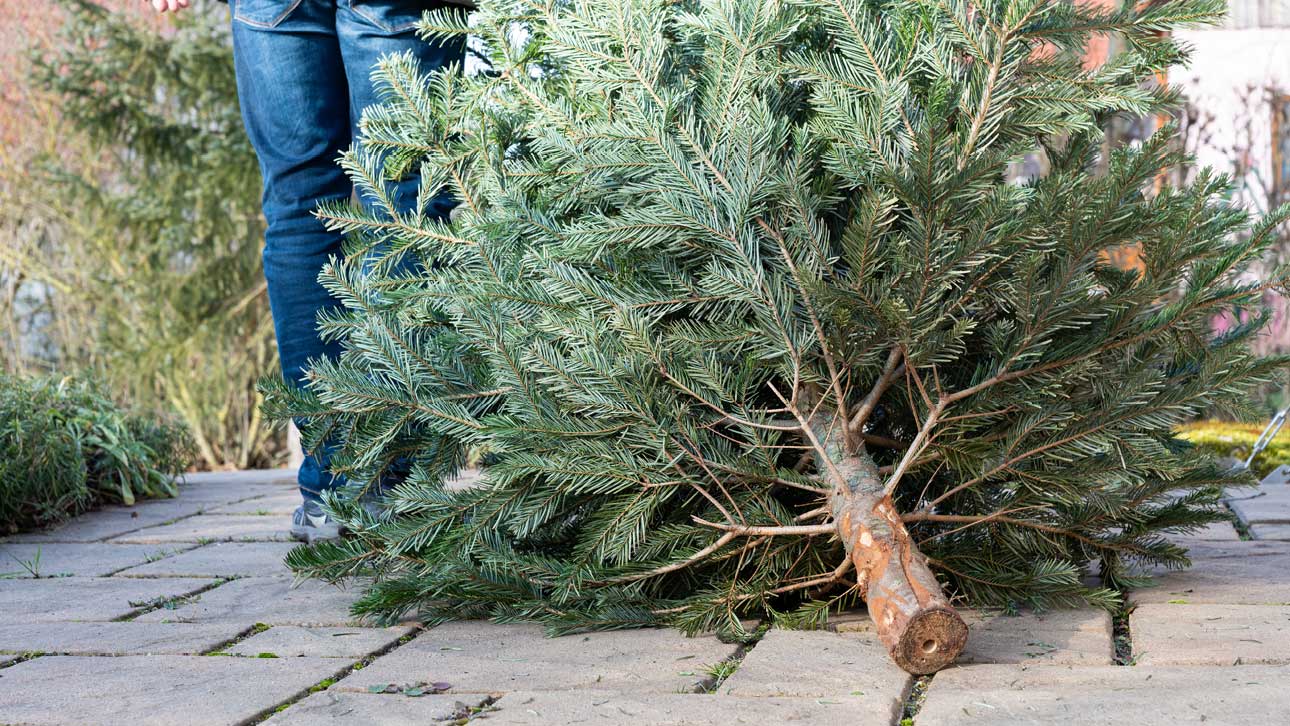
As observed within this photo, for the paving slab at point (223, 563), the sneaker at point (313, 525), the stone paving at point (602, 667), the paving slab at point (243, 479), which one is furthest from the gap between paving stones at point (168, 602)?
the paving slab at point (243, 479)

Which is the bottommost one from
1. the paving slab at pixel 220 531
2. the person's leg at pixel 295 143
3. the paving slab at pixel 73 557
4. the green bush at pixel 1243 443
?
the green bush at pixel 1243 443

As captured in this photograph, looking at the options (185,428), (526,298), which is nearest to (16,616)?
(526,298)

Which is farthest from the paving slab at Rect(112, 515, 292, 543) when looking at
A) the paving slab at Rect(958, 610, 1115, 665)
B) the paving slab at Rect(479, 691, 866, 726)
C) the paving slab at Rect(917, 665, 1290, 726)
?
the paving slab at Rect(917, 665, 1290, 726)

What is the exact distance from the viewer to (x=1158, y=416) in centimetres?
174

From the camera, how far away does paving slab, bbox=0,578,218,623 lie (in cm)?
207

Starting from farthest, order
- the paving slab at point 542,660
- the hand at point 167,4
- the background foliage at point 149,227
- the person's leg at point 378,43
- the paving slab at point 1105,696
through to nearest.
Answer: the background foliage at point 149,227
the hand at point 167,4
the person's leg at point 378,43
the paving slab at point 542,660
the paving slab at point 1105,696

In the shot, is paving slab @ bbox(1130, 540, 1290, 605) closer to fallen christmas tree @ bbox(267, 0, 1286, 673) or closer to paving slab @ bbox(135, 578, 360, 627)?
fallen christmas tree @ bbox(267, 0, 1286, 673)

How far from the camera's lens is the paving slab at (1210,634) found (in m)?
1.55

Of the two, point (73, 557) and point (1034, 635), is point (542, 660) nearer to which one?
point (1034, 635)

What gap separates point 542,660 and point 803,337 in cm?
60

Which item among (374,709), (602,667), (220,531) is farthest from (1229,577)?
(220,531)

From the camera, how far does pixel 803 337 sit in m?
1.61

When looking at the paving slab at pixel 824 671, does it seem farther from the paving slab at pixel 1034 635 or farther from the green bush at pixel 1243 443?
the green bush at pixel 1243 443

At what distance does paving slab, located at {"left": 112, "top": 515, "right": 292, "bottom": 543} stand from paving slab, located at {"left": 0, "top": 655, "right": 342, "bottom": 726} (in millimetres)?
1154
